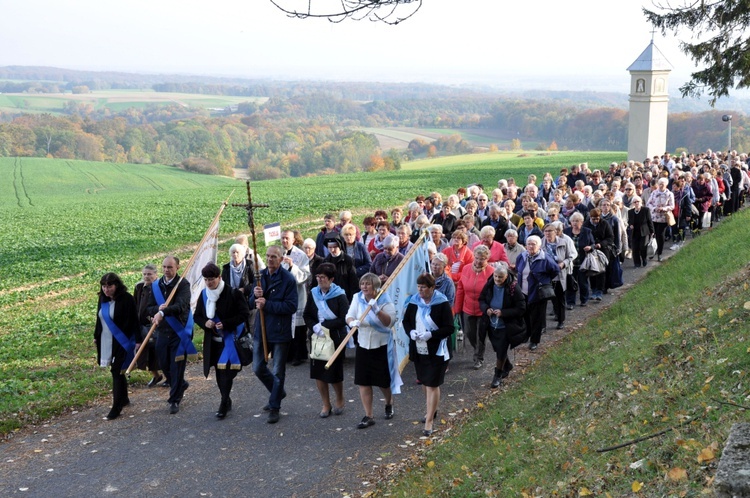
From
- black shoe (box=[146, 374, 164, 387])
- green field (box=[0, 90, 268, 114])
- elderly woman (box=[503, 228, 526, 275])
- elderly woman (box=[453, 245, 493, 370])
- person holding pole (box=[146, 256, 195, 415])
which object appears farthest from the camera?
green field (box=[0, 90, 268, 114])

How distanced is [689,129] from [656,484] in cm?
8116

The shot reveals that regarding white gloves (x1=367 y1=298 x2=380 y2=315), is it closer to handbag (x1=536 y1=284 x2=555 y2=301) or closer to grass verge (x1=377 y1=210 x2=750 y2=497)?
grass verge (x1=377 y1=210 x2=750 y2=497)

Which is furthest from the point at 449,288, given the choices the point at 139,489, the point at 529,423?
the point at 139,489

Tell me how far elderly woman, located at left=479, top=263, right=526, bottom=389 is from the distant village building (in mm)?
35043

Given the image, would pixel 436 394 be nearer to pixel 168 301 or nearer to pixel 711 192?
pixel 168 301

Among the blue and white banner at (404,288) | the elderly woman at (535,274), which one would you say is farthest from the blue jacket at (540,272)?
the blue and white banner at (404,288)

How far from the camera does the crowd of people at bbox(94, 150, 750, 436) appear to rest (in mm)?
9219

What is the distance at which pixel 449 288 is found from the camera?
10.7 meters

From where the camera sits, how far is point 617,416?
298 inches

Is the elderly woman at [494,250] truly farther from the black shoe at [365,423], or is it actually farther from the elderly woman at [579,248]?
the black shoe at [365,423]

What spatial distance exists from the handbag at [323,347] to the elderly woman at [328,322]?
0.04 meters

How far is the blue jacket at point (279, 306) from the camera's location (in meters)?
9.67

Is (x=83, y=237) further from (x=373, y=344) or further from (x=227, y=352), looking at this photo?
(x=373, y=344)

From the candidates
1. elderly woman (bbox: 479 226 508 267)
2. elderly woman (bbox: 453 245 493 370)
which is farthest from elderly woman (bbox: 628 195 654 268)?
elderly woman (bbox: 453 245 493 370)
